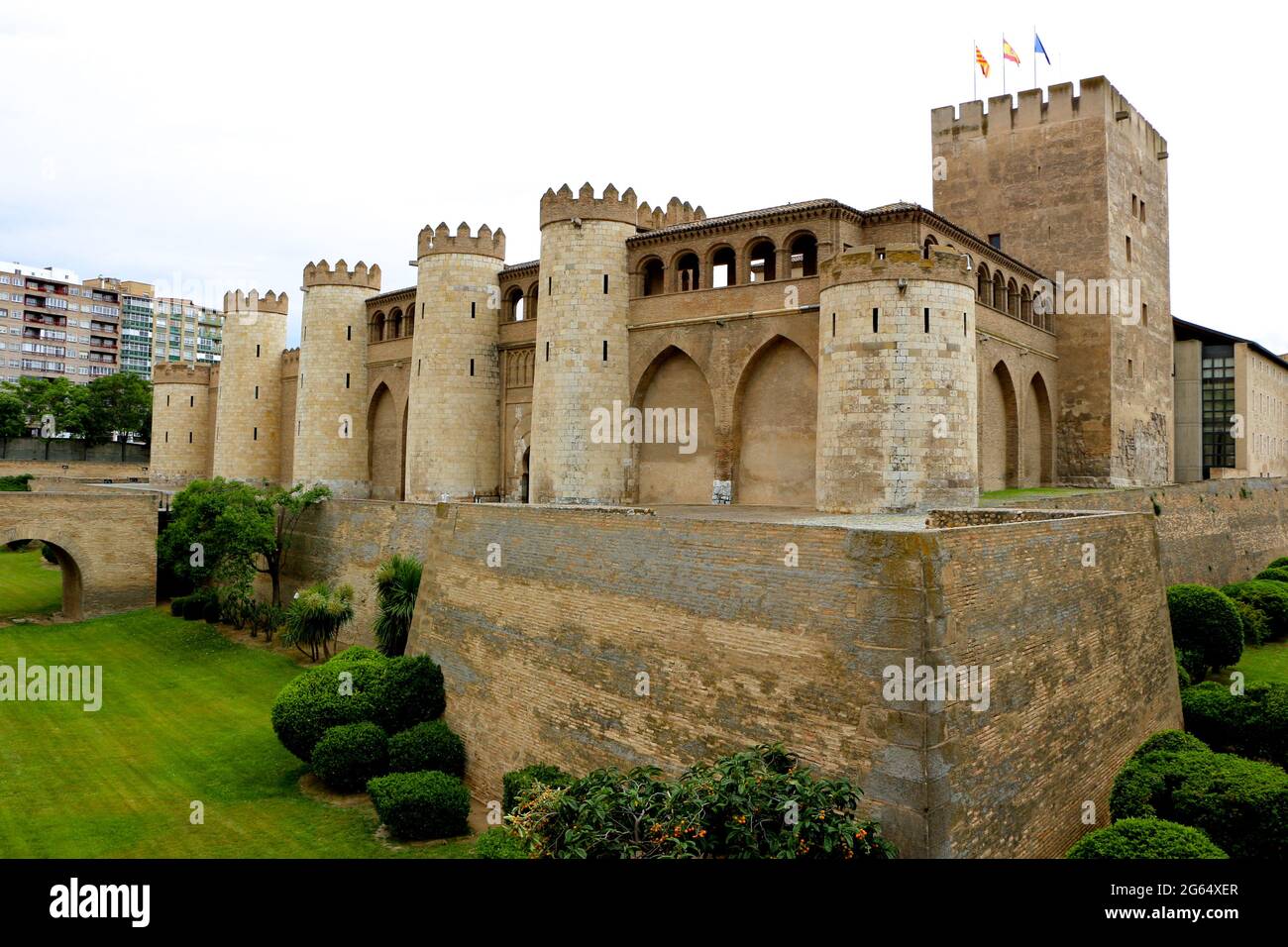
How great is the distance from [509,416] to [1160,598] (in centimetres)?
2142

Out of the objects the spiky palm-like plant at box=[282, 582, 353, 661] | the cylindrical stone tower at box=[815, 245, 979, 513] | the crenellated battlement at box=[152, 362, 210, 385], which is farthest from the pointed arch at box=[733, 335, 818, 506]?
the crenellated battlement at box=[152, 362, 210, 385]

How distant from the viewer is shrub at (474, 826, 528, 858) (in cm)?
1117

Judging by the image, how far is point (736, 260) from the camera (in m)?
26.1

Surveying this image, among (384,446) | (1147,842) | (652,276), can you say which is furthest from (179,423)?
(1147,842)

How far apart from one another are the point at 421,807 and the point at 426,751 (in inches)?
88.4

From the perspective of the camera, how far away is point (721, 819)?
33.3ft

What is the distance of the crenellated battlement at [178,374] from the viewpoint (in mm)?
49562

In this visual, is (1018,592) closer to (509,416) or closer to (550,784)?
(550,784)

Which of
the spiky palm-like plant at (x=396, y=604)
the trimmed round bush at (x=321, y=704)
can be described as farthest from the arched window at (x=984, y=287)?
the trimmed round bush at (x=321, y=704)

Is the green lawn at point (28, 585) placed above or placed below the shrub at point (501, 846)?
above

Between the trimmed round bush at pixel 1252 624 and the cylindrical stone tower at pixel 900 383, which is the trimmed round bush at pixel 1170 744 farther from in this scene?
the trimmed round bush at pixel 1252 624

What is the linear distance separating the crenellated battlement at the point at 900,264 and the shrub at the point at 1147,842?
1312cm

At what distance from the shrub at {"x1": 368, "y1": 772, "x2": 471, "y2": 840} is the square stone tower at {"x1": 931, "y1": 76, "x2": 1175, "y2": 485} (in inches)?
1034

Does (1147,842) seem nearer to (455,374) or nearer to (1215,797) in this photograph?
(1215,797)
